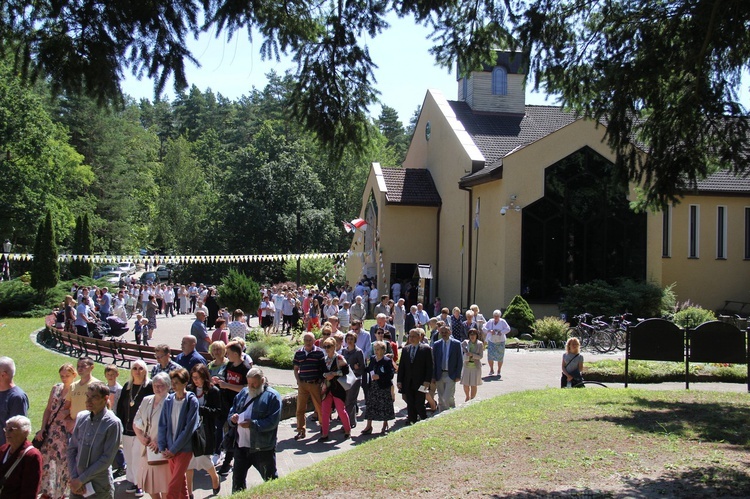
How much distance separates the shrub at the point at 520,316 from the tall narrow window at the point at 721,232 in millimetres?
10521

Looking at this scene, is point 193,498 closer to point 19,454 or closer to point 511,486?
point 19,454

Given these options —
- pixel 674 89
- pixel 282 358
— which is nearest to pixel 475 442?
pixel 674 89

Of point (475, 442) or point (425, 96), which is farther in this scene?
point (425, 96)

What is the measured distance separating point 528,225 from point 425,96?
42.2ft

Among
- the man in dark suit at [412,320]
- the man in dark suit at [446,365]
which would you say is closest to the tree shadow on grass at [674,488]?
the man in dark suit at [446,365]

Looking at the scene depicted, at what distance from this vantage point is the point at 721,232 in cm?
3102

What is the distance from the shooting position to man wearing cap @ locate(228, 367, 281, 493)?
27.1 feet

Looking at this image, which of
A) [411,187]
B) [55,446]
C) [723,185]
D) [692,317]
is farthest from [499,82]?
[55,446]

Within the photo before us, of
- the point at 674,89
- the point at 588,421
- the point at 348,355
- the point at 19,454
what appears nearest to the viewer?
the point at 19,454

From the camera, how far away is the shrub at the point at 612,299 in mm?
25875

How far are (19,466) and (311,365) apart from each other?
607cm

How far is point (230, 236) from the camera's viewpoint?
193 ft

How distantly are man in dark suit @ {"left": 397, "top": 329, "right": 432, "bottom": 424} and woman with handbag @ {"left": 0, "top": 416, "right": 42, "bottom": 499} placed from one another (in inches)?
275

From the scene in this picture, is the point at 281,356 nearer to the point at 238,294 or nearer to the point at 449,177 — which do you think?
the point at 238,294
